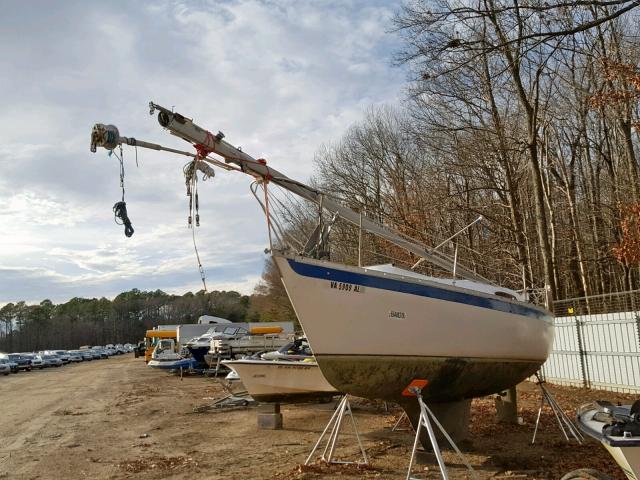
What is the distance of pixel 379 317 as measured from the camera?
285 inches

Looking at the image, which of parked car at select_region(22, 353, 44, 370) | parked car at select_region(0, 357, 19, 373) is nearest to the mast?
parked car at select_region(0, 357, 19, 373)

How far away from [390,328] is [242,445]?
15.2 ft

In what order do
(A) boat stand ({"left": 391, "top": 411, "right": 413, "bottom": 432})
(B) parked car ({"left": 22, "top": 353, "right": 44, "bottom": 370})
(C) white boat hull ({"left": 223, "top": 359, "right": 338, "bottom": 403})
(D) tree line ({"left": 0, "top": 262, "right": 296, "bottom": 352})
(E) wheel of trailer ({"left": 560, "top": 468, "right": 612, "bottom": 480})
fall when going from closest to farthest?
(E) wheel of trailer ({"left": 560, "top": 468, "right": 612, "bottom": 480}) → (A) boat stand ({"left": 391, "top": 411, "right": 413, "bottom": 432}) → (C) white boat hull ({"left": 223, "top": 359, "right": 338, "bottom": 403}) → (B) parked car ({"left": 22, "top": 353, "right": 44, "bottom": 370}) → (D) tree line ({"left": 0, "top": 262, "right": 296, "bottom": 352})

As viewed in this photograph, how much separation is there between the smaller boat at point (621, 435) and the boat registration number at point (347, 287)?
9.91 ft

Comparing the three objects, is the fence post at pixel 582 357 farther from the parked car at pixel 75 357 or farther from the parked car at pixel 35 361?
the parked car at pixel 75 357

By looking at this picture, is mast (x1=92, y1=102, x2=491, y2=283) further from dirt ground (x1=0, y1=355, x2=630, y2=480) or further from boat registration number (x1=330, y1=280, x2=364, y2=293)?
dirt ground (x1=0, y1=355, x2=630, y2=480)

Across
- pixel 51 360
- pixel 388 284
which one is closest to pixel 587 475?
pixel 388 284

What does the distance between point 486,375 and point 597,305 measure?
910 centimetres

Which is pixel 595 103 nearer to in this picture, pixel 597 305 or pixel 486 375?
pixel 597 305

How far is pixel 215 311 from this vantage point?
10394 centimetres

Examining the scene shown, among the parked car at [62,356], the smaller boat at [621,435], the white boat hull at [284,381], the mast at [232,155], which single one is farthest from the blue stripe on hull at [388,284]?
the parked car at [62,356]

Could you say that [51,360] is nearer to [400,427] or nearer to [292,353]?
[292,353]

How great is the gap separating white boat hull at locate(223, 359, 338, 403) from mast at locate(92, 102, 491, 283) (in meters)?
→ 3.91

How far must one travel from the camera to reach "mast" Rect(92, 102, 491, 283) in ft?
24.2
